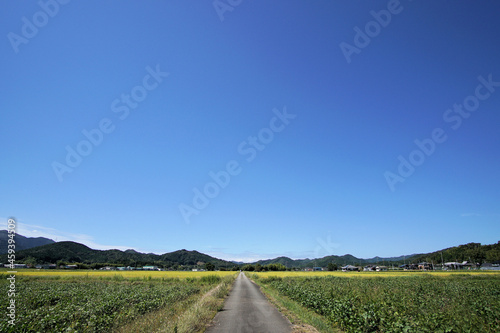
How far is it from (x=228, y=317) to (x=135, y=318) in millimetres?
5258

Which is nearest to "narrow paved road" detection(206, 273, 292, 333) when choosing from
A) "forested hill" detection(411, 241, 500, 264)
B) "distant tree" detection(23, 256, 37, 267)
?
"distant tree" detection(23, 256, 37, 267)

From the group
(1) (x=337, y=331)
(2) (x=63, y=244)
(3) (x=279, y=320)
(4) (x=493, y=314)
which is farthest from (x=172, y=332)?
(2) (x=63, y=244)

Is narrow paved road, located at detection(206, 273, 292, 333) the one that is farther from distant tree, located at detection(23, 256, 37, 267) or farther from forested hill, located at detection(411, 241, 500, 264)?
forested hill, located at detection(411, 241, 500, 264)

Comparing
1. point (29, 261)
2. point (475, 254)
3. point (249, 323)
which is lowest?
point (29, 261)

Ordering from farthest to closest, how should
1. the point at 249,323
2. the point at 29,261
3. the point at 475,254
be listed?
1. the point at 475,254
2. the point at 29,261
3. the point at 249,323

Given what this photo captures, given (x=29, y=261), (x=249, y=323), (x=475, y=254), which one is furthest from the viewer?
(x=475, y=254)

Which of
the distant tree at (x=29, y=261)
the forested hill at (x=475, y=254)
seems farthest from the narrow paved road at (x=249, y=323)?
the forested hill at (x=475, y=254)

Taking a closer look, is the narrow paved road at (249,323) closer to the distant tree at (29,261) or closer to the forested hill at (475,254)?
the distant tree at (29,261)

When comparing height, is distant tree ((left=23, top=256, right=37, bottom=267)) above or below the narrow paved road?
below

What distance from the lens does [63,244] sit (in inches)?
6245

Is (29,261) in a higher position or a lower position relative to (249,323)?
lower

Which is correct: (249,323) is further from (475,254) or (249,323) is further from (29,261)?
(475,254)

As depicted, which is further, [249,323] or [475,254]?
[475,254]

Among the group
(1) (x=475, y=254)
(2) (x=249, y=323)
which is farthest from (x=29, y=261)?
(1) (x=475, y=254)
